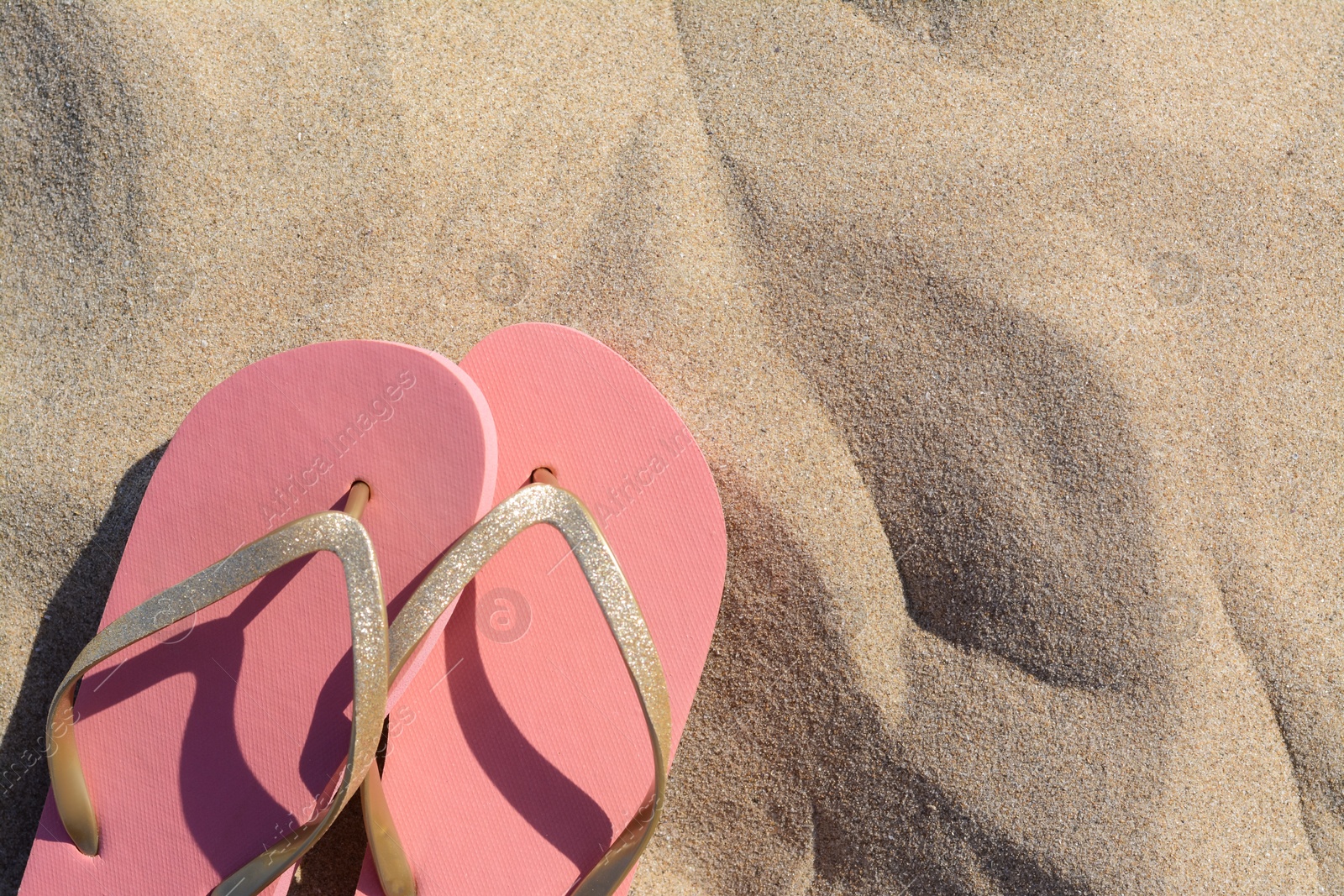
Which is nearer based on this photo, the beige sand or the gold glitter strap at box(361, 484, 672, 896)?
the gold glitter strap at box(361, 484, 672, 896)

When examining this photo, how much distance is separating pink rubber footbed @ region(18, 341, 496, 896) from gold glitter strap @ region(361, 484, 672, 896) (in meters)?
0.08

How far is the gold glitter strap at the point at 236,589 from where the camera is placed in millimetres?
1028

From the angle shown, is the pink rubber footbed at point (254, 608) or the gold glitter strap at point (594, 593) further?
the pink rubber footbed at point (254, 608)

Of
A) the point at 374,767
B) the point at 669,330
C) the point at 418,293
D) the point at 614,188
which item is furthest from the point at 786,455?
the point at 374,767

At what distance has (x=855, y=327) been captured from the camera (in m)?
1.27

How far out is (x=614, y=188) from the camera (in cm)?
132

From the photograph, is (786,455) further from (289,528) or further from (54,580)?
(54,580)

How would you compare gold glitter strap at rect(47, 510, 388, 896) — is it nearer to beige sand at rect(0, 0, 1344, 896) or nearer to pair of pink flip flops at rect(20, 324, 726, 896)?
pair of pink flip flops at rect(20, 324, 726, 896)

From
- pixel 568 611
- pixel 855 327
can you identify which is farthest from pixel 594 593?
pixel 855 327

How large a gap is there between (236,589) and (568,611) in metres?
0.46

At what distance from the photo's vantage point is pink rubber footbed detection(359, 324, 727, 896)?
1211 mm

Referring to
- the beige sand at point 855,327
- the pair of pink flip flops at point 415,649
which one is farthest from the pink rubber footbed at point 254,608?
the beige sand at point 855,327

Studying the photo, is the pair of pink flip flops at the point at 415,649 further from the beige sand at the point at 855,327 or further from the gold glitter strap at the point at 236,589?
the beige sand at the point at 855,327

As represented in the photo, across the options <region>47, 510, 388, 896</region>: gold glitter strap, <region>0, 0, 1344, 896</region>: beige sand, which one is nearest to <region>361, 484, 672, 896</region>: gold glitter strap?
<region>47, 510, 388, 896</region>: gold glitter strap
